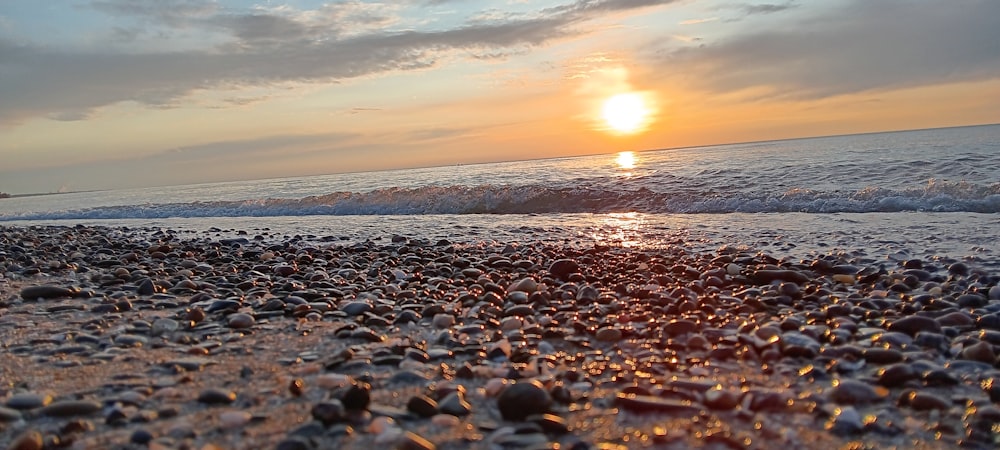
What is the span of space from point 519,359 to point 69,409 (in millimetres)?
2090

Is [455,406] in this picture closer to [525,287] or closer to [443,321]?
[443,321]

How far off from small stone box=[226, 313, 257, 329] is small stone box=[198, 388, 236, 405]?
1.58 meters

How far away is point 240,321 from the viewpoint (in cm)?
441

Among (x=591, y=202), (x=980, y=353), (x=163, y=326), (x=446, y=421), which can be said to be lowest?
(x=980, y=353)

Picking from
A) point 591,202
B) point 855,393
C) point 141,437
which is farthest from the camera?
point 591,202

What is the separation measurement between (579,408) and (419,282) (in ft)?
12.9

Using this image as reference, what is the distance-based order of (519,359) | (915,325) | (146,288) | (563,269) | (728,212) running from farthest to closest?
(728,212)
(563,269)
(146,288)
(915,325)
(519,359)

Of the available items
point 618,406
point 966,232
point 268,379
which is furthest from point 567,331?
point 966,232

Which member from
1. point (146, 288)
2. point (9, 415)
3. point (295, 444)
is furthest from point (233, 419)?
point (146, 288)

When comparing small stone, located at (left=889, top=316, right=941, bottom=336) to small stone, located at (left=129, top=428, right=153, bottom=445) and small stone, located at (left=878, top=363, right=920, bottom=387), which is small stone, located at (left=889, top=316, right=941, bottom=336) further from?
small stone, located at (left=129, top=428, right=153, bottom=445)

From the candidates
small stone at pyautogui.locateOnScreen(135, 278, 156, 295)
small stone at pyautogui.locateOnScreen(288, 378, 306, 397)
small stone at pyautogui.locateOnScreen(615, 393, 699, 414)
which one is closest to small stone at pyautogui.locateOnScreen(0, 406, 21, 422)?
small stone at pyautogui.locateOnScreen(288, 378, 306, 397)

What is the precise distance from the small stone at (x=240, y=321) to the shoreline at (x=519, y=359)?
26 millimetres

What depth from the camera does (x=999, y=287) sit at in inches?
196

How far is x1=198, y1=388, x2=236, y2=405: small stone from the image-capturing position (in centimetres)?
279
